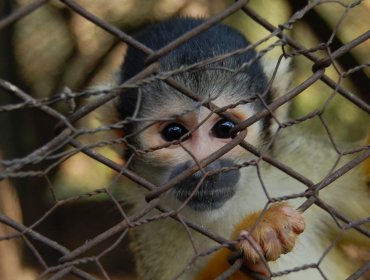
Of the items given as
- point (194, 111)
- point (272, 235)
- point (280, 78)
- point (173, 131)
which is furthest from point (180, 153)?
point (272, 235)

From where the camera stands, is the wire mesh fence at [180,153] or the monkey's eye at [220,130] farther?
the monkey's eye at [220,130]

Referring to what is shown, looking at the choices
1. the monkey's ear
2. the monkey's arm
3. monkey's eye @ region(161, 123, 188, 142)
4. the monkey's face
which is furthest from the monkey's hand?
the monkey's ear

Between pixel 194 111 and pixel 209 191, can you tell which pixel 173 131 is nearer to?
pixel 194 111

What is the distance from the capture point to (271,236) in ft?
5.36

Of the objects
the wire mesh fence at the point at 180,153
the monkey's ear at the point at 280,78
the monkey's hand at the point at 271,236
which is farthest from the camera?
the monkey's ear at the point at 280,78

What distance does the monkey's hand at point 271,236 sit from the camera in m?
1.54

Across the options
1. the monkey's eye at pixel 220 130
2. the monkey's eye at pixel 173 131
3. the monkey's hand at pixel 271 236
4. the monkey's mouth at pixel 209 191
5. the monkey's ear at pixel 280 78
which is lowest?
the monkey's hand at pixel 271 236

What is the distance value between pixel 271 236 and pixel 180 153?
2.60ft

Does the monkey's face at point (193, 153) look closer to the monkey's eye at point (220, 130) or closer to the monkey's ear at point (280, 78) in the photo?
the monkey's eye at point (220, 130)

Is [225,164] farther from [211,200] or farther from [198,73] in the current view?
[198,73]

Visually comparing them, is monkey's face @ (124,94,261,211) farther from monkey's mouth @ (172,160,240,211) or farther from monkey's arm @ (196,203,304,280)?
monkey's arm @ (196,203,304,280)

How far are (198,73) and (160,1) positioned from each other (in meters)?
2.36

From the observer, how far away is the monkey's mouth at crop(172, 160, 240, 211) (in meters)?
2.20

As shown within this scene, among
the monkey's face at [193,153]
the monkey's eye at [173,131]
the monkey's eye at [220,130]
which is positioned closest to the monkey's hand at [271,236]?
the monkey's face at [193,153]
